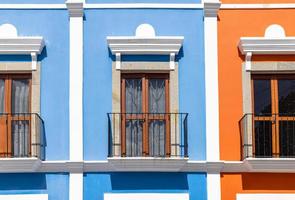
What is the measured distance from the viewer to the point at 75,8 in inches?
653

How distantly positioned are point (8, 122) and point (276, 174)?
4.76m

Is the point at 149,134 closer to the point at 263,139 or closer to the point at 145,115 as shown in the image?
the point at 145,115

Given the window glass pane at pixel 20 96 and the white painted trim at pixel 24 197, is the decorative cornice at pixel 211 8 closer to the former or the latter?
the window glass pane at pixel 20 96

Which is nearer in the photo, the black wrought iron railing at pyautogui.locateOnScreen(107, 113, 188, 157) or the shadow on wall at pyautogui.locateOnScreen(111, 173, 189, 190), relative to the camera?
the shadow on wall at pyautogui.locateOnScreen(111, 173, 189, 190)

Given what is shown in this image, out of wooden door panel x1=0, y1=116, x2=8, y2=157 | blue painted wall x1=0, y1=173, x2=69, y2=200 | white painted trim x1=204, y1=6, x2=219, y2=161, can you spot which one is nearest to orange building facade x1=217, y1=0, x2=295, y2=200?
white painted trim x1=204, y1=6, x2=219, y2=161

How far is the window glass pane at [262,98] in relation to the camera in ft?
→ 54.2

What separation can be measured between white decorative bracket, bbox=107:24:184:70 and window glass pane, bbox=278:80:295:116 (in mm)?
1966

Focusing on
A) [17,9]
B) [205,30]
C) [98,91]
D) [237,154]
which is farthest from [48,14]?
[237,154]

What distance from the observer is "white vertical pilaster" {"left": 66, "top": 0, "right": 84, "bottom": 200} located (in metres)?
16.1

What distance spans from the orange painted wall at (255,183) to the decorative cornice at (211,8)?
2.88 meters

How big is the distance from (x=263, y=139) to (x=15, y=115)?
4371 mm

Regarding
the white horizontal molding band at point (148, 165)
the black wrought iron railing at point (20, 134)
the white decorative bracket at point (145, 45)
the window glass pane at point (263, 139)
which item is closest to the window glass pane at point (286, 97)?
the window glass pane at point (263, 139)

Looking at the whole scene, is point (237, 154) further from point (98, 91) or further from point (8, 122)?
point (8, 122)

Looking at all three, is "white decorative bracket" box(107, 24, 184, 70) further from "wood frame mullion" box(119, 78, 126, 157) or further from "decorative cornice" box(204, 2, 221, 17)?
"decorative cornice" box(204, 2, 221, 17)
